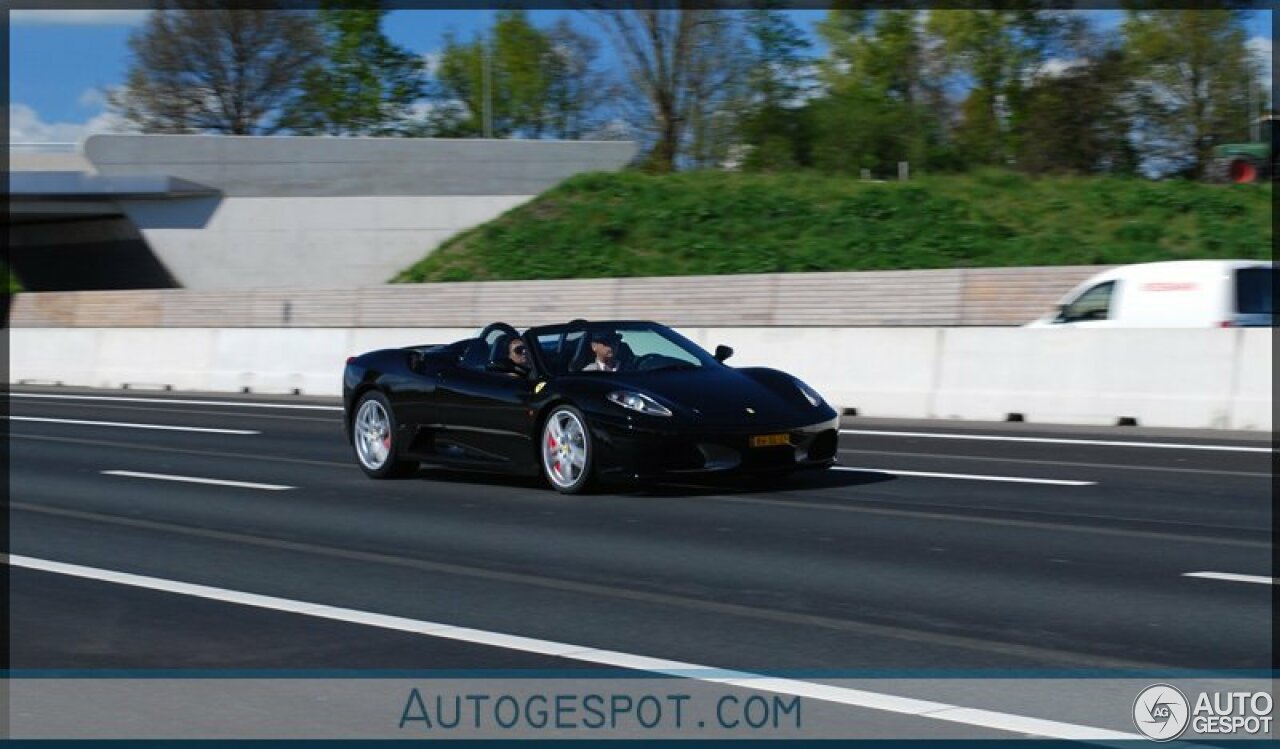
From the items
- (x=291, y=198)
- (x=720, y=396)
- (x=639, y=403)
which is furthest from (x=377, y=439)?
(x=291, y=198)

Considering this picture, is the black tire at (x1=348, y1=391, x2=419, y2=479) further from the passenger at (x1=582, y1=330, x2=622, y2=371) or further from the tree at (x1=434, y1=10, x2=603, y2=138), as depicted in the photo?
the tree at (x1=434, y1=10, x2=603, y2=138)

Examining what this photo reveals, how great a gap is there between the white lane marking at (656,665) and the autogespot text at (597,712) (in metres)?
0.23

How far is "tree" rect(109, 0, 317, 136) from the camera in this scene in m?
76.2

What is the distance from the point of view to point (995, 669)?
6656 mm

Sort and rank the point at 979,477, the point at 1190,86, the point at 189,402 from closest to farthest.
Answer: the point at 979,477 < the point at 189,402 < the point at 1190,86

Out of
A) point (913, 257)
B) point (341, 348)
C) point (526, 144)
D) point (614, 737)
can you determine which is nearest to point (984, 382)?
point (341, 348)

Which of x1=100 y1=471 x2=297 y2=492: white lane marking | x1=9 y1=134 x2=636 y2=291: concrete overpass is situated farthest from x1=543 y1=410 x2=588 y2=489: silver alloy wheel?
x1=9 y1=134 x2=636 y2=291: concrete overpass

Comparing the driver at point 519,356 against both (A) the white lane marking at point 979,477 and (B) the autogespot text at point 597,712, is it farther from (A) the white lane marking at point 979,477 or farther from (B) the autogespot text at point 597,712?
(B) the autogespot text at point 597,712

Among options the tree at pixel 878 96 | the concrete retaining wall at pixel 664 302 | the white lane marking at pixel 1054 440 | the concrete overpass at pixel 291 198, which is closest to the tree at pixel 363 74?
the tree at pixel 878 96

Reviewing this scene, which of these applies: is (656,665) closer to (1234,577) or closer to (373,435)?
(1234,577)

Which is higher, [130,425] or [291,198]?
[291,198]

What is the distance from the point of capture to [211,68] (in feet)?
253

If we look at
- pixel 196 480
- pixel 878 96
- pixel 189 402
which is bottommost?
pixel 196 480

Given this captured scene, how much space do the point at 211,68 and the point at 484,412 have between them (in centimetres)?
6686
